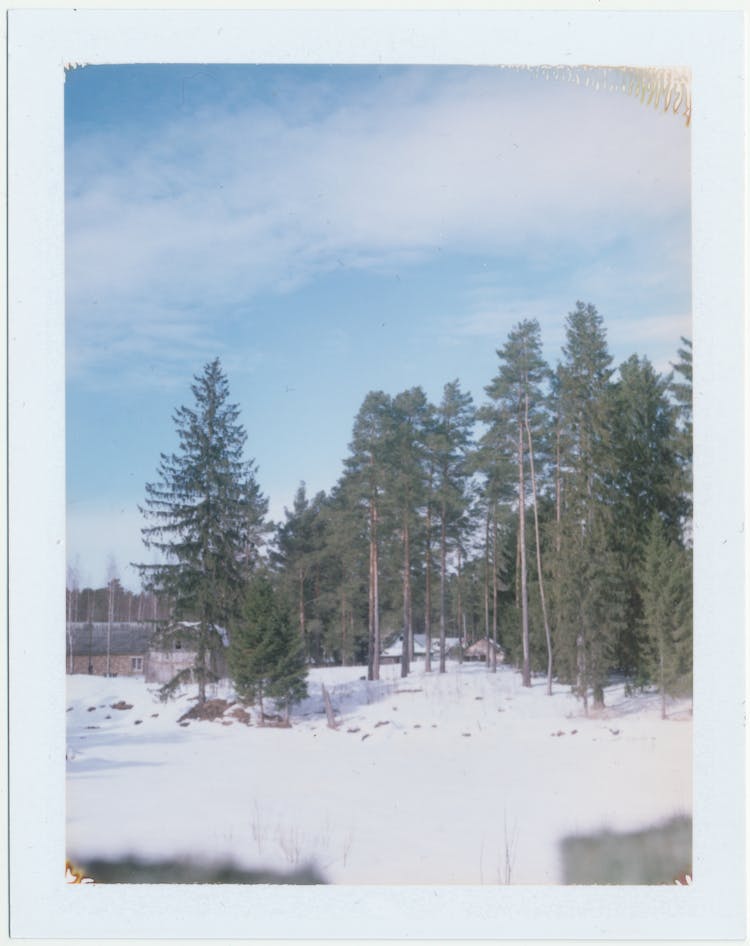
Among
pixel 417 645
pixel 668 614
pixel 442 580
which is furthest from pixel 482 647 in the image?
pixel 668 614

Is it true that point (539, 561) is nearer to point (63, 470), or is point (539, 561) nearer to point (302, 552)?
point (302, 552)

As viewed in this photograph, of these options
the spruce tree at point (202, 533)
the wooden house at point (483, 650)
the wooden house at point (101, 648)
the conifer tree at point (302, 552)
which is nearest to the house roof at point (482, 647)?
the wooden house at point (483, 650)

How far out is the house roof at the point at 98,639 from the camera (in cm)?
745

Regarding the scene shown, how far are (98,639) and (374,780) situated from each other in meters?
2.40

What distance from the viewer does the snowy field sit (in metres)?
7.26

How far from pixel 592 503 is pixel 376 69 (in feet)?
12.5

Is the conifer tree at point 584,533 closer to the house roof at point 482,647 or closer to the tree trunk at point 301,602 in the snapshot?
the house roof at point 482,647

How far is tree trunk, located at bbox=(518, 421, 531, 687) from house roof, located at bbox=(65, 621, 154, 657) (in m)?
3.20

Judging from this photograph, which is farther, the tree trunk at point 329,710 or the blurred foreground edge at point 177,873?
the tree trunk at point 329,710

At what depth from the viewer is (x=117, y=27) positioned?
734 centimetres

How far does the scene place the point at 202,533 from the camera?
7.89 metres

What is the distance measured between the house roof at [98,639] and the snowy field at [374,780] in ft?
0.76

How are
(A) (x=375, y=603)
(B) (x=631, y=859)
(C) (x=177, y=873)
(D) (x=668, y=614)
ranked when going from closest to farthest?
1. (B) (x=631, y=859)
2. (C) (x=177, y=873)
3. (D) (x=668, y=614)
4. (A) (x=375, y=603)

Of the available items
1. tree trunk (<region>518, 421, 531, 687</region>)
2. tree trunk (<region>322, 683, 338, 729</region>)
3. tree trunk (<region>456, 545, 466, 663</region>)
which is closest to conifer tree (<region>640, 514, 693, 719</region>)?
tree trunk (<region>518, 421, 531, 687</region>)
